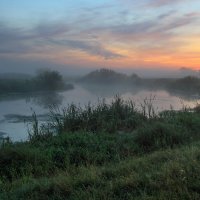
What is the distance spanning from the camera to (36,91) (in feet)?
122

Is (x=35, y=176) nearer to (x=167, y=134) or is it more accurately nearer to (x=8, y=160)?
(x=8, y=160)

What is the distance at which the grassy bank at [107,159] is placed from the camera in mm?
4578

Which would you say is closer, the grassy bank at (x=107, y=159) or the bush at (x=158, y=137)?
the grassy bank at (x=107, y=159)

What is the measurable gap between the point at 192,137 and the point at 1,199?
16.7ft

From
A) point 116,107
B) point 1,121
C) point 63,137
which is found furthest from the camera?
point 1,121

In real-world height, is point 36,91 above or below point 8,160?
above

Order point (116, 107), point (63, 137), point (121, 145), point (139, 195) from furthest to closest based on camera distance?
point (116, 107), point (63, 137), point (121, 145), point (139, 195)

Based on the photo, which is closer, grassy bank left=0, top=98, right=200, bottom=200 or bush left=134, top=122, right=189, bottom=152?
grassy bank left=0, top=98, right=200, bottom=200

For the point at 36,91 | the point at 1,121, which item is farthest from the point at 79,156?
the point at 36,91

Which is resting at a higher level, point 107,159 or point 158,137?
point 158,137

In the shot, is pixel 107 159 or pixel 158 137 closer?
pixel 107 159

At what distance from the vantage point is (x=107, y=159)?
744cm

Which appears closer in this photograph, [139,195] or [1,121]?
[139,195]

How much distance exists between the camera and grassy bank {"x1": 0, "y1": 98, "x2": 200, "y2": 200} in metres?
4.58
